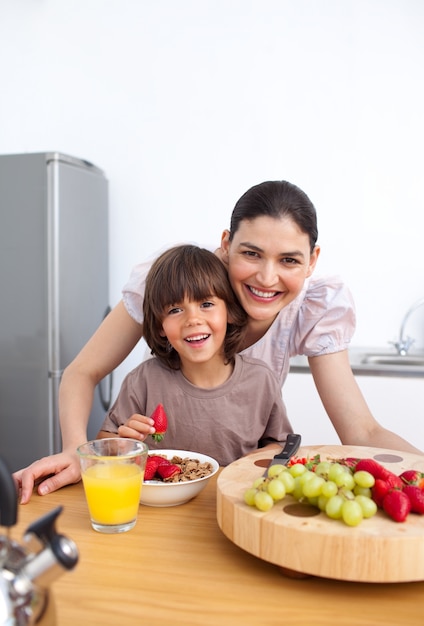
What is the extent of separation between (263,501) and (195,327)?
64cm

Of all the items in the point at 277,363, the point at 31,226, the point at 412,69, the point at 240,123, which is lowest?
the point at 277,363

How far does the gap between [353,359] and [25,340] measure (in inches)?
62.2

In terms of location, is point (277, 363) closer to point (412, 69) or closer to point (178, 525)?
point (178, 525)

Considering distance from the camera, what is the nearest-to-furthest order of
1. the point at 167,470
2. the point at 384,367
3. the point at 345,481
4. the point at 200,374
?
the point at 345,481 < the point at 167,470 < the point at 200,374 < the point at 384,367

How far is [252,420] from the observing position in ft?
5.01

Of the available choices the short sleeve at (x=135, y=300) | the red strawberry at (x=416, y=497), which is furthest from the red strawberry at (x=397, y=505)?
the short sleeve at (x=135, y=300)

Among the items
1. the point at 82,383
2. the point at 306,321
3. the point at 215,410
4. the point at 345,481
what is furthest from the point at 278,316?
the point at 345,481

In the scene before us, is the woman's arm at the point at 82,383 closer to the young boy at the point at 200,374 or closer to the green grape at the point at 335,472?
the young boy at the point at 200,374

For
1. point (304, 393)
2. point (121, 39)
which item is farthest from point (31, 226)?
point (304, 393)

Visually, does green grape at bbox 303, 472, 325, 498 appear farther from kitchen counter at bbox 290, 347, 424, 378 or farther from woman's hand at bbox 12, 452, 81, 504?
kitchen counter at bbox 290, 347, 424, 378

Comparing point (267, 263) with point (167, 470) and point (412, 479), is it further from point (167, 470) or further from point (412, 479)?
point (412, 479)

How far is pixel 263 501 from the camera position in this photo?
84 cm

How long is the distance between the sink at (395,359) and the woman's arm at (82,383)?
1630 mm

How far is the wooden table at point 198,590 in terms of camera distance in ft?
2.41
